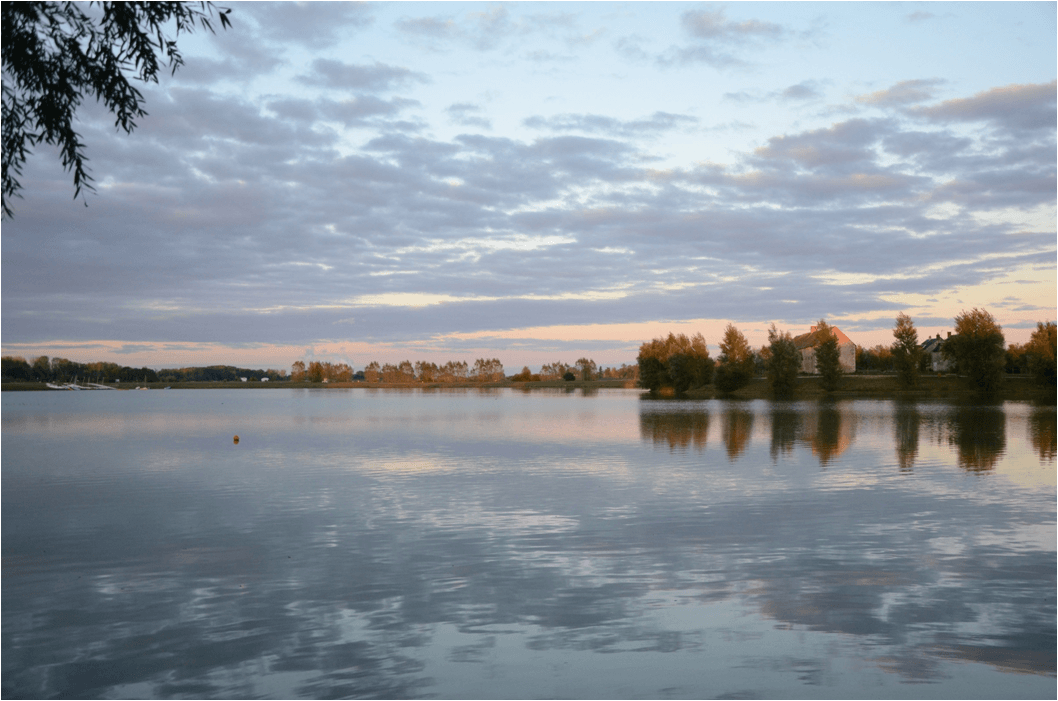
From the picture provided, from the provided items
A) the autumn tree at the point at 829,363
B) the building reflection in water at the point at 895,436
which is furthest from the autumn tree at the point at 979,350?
the building reflection in water at the point at 895,436

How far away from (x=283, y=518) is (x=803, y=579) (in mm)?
13004

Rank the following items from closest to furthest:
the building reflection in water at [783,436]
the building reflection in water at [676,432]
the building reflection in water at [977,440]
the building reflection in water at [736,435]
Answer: the building reflection in water at [977,440] → the building reflection in water at [783,436] → the building reflection in water at [736,435] → the building reflection in water at [676,432]

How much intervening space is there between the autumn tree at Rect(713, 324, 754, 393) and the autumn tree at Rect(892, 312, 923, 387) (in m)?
25.2

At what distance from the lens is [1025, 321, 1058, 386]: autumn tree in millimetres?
113500

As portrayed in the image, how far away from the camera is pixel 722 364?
471 feet

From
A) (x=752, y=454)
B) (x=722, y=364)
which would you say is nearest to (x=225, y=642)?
(x=752, y=454)

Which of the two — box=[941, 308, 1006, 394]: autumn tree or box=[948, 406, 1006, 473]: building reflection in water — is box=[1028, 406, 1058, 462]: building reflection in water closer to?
box=[948, 406, 1006, 473]: building reflection in water

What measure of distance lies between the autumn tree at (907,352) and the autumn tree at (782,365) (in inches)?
651

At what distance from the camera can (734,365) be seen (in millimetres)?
142125

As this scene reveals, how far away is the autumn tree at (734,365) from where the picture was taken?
142 meters

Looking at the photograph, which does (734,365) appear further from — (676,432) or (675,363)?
(676,432)

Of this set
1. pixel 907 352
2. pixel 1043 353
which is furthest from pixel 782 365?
pixel 1043 353

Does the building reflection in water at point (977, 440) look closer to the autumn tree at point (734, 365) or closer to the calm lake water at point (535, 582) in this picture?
the calm lake water at point (535, 582)

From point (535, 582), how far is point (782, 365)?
431ft
